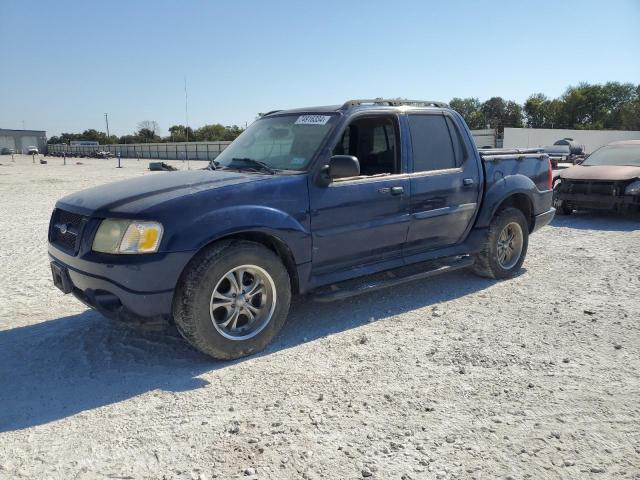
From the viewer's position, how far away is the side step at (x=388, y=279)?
4312mm

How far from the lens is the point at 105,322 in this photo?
462cm

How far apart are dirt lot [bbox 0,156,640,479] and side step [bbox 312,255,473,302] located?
29 cm

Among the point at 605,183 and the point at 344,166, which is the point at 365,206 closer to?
the point at 344,166

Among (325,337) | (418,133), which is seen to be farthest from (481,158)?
(325,337)

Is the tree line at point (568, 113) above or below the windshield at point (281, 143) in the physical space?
above

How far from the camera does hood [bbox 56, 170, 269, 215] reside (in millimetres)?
3635

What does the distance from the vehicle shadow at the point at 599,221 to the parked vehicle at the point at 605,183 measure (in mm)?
265

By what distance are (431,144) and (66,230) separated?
3.44 metres

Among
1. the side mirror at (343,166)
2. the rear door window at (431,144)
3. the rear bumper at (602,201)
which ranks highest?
the rear door window at (431,144)

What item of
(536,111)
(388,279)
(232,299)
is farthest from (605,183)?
(536,111)

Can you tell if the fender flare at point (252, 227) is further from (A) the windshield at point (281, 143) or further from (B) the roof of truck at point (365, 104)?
(B) the roof of truck at point (365, 104)

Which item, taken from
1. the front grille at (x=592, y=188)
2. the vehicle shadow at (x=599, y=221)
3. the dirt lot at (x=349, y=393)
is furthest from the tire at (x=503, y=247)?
the front grille at (x=592, y=188)

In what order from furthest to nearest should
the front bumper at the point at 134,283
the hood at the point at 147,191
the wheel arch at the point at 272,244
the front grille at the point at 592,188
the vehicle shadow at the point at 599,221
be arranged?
the front grille at the point at 592,188 → the vehicle shadow at the point at 599,221 → the wheel arch at the point at 272,244 → the hood at the point at 147,191 → the front bumper at the point at 134,283

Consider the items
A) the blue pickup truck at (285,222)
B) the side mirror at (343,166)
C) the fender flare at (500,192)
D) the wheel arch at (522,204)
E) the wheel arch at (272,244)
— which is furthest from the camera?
the wheel arch at (522,204)
